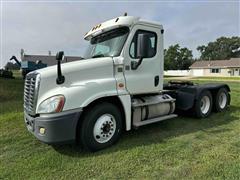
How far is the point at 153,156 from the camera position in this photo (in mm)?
4016

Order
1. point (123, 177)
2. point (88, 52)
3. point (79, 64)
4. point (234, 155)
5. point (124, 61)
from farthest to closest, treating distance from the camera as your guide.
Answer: point (88, 52) → point (124, 61) → point (79, 64) → point (234, 155) → point (123, 177)

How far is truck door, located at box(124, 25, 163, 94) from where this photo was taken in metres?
4.77

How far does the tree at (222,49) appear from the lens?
91250mm

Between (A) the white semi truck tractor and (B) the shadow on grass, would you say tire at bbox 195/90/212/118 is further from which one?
(A) the white semi truck tractor

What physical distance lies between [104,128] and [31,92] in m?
1.53

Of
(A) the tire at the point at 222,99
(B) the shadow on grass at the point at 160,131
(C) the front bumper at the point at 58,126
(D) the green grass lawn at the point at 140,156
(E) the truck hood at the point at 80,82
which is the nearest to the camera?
(D) the green grass lawn at the point at 140,156

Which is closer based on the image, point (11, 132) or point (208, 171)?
point (208, 171)

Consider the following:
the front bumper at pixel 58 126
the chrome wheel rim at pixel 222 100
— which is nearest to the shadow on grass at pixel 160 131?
the chrome wheel rim at pixel 222 100

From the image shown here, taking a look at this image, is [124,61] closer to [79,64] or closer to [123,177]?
[79,64]

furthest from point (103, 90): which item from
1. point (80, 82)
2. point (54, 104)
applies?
point (54, 104)

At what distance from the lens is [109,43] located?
16.3ft

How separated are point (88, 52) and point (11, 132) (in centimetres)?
273

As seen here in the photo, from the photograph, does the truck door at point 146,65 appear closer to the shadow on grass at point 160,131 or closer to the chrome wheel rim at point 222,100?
the shadow on grass at point 160,131

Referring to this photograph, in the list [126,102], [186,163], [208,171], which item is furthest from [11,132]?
[208,171]
